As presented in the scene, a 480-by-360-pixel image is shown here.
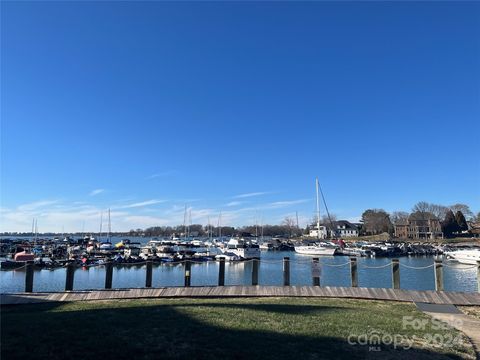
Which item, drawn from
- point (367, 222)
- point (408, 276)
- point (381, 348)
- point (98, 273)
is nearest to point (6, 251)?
point (98, 273)

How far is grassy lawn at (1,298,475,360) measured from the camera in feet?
21.7

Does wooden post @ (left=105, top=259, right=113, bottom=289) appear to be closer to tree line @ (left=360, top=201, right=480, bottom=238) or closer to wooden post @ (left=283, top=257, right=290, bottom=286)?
wooden post @ (left=283, top=257, right=290, bottom=286)

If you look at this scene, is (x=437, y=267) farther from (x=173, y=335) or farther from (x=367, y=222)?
(x=367, y=222)

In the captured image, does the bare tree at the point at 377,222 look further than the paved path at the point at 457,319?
Yes

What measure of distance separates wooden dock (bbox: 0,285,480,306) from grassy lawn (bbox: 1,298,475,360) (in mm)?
2727

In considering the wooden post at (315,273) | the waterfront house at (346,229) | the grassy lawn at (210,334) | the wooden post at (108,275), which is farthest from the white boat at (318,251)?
the waterfront house at (346,229)

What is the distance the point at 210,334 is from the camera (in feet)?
26.0

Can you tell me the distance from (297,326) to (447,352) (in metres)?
3.17

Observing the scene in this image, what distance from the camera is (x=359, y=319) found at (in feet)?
33.7

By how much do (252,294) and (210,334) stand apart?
24.8ft

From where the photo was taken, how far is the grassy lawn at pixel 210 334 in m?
6.62

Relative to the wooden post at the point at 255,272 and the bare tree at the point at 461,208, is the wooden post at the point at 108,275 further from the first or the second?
the bare tree at the point at 461,208

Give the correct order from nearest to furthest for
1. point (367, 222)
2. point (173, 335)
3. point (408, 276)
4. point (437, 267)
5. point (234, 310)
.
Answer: point (173, 335)
point (234, 310)
point (437, 267)
point (408, 276)
point (367, 222)

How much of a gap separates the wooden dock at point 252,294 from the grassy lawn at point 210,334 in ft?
8.95
